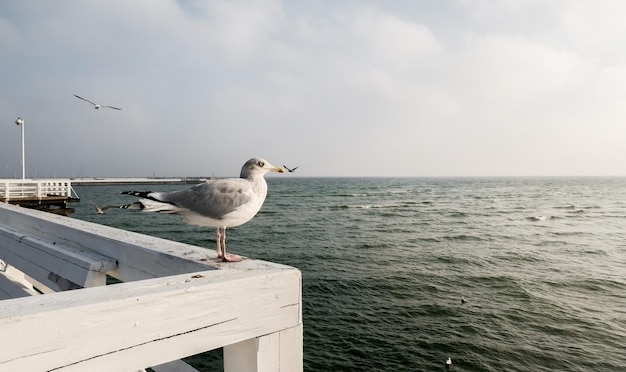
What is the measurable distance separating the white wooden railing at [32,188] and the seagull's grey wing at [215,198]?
779 inches

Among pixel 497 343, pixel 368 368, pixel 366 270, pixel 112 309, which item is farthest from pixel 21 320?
pixel 366 270

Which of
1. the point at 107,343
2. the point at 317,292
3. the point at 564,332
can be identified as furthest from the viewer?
the point at 317,292

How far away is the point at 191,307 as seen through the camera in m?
1.18

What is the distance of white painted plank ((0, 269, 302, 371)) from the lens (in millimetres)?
917

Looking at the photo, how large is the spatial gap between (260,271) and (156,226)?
2903 centimetres

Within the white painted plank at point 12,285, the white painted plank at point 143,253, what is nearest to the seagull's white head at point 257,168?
the white painted plank at point 143,253

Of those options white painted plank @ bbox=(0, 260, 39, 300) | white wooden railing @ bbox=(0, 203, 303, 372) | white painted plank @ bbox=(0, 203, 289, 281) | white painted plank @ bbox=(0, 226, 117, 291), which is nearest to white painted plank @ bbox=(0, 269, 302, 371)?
white wooden railing @ bbox=(0, 203, 303, 372)

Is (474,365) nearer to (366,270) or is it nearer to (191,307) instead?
(366,270)

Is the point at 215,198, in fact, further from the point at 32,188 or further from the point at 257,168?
the point at 32,188

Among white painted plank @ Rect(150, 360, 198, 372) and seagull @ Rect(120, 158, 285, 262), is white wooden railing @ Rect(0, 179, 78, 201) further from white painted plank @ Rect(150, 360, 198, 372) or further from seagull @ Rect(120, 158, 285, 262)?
white painted plank @ Rect(150, 360, 198, 372)

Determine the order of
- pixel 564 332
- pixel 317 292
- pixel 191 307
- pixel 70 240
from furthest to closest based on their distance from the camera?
pixel 317 292
pixel 564 332
pixel 70 240
pixel 191 307

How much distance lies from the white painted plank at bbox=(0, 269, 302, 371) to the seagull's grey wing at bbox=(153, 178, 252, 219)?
2.96 ft

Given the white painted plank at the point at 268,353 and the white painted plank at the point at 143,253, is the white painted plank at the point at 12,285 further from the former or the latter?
the white painted plank at the point at 268,353

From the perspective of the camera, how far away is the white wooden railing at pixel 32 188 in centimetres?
1887
